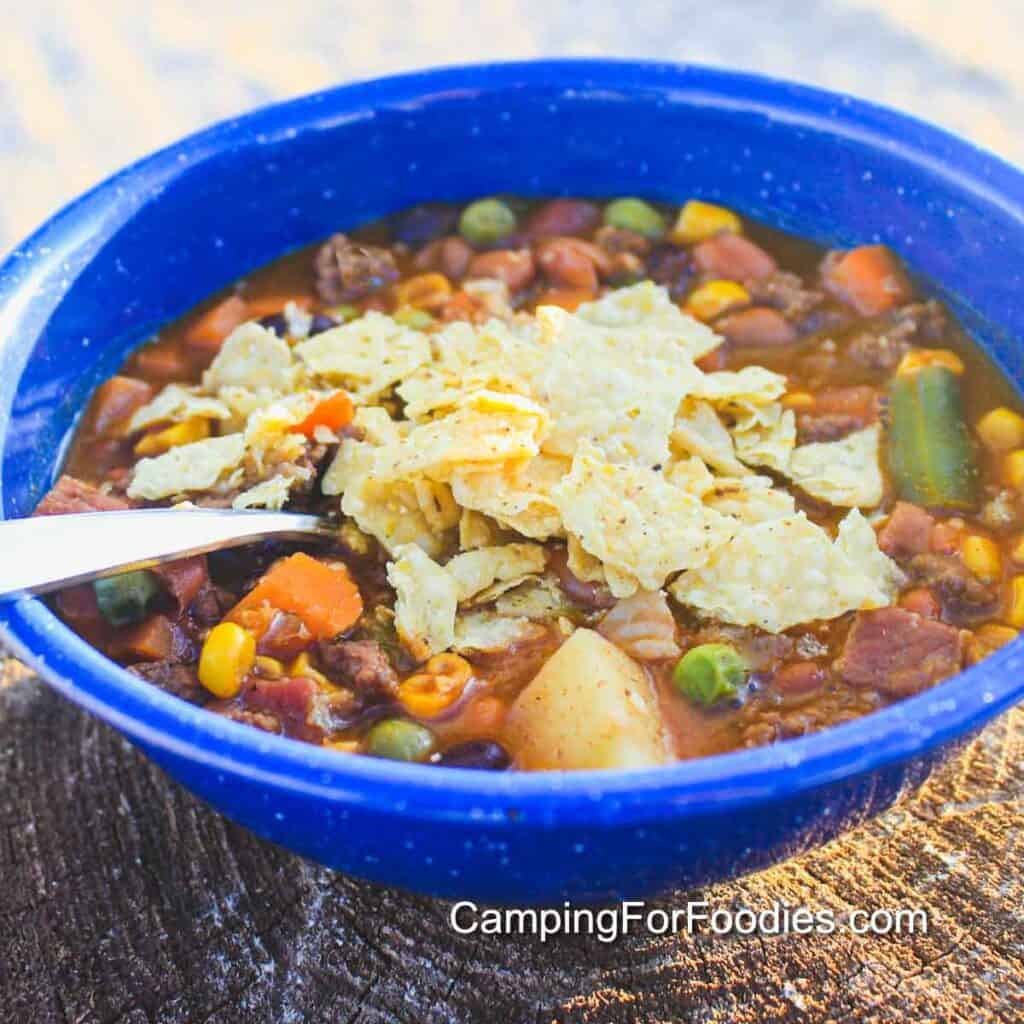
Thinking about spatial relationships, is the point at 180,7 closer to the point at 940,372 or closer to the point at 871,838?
the point at 940,372

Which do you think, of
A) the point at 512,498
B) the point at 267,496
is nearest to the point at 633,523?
the point at 512,498

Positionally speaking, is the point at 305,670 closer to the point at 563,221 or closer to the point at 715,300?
the point at 715,300

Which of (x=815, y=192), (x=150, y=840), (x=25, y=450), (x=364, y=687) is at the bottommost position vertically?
(x=150, y=840)

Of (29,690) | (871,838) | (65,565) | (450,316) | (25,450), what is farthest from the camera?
(450,316)

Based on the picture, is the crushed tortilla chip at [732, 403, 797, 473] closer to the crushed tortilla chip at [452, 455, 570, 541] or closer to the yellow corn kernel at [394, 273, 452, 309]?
the crushed tortilla chip at [452, 455, 570, 541]

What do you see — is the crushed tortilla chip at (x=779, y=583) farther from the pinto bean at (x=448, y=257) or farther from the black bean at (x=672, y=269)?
the pinto bean at (x=448, y=257)

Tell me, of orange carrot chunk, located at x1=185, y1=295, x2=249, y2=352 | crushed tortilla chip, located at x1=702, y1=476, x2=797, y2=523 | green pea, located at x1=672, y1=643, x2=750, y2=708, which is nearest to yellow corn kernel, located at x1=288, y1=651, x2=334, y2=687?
green pea, located at x1=672, y1=643, x2=750, y2=708

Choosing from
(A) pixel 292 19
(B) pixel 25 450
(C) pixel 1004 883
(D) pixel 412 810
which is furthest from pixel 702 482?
(A) pixel 292 19
